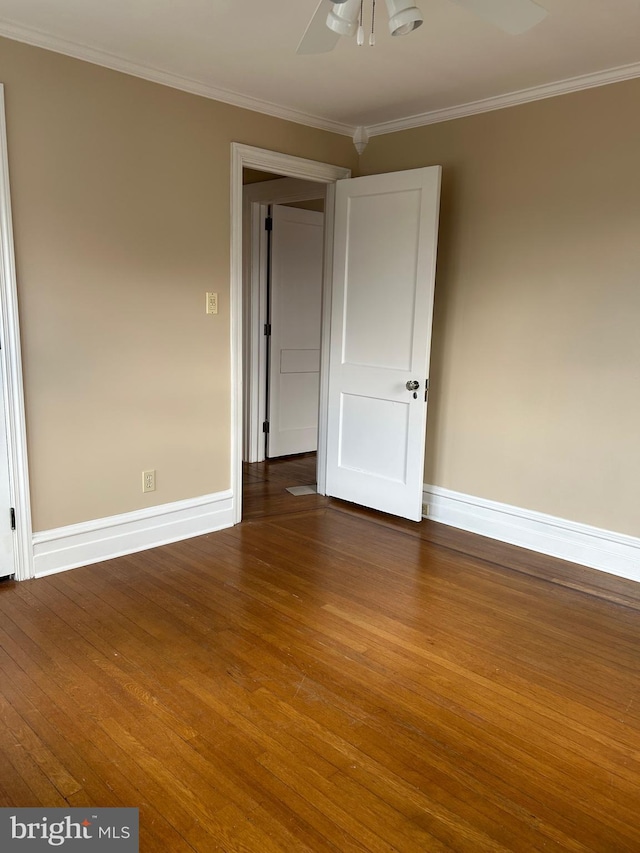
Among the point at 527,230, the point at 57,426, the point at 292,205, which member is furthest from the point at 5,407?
the point at 292,205

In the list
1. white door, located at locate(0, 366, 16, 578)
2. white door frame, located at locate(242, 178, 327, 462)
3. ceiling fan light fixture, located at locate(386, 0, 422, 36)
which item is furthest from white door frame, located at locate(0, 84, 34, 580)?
white door frame, located at locate(242, 178, 327, 462)

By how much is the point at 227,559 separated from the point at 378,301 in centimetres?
184

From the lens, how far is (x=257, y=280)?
525 centimetres

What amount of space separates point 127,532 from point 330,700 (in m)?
1.67

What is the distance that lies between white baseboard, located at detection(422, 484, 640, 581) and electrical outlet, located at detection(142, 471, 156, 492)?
68.5 inches

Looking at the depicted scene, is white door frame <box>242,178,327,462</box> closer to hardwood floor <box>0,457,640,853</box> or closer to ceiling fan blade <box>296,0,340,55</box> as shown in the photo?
hardwood floor <box>0,457,640,853</box>

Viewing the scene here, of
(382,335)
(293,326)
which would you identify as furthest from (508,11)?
(293,326)

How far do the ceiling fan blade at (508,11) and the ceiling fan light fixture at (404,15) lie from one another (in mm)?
119

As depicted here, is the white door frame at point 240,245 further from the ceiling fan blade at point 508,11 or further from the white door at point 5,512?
the ceiling fan blade at point 508,11

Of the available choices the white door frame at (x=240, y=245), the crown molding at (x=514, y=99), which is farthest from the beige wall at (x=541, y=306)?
the white door frame at (x=240, y=245)

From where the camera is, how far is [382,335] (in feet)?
13.1

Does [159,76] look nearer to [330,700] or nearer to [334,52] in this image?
[334,52]

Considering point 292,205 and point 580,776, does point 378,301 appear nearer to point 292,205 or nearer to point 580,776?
point 292,205

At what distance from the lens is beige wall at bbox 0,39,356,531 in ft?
9.53
